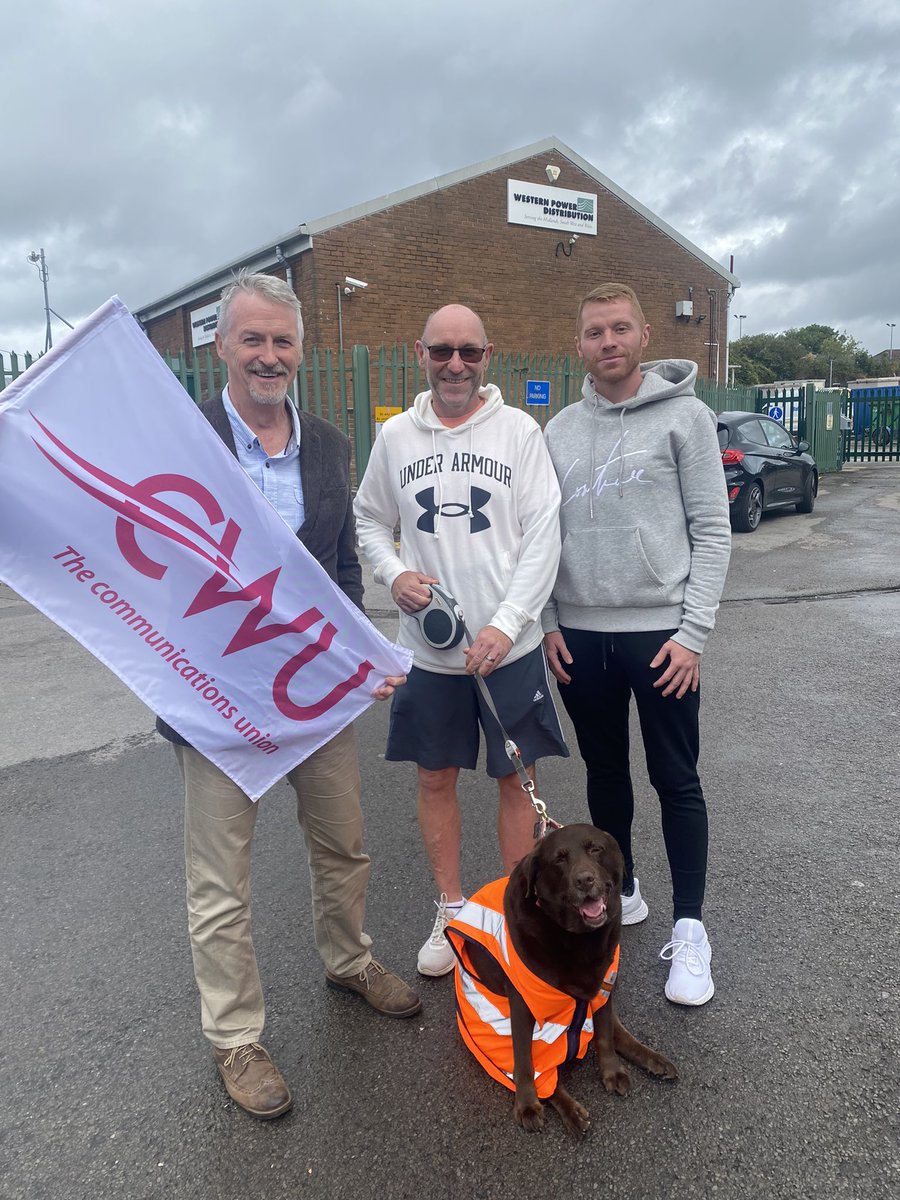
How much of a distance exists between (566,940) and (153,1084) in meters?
1.28

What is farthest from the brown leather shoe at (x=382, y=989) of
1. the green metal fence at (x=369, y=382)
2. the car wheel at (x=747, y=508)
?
the car wheel at (x=747, y=508)

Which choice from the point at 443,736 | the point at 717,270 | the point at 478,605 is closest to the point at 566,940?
the point at 443,736

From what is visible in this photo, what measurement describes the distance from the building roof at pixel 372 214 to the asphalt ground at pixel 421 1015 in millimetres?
13061

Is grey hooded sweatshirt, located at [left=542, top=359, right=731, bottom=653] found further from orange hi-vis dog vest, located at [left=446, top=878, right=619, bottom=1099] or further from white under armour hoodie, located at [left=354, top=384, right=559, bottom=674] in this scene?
orange hi-vis dog vest, located at [left=446, top=878, right=619, bottom=1099]

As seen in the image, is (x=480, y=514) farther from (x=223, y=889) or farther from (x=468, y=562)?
(x=223, y=889)

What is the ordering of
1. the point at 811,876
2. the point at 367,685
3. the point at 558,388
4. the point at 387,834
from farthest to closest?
the point at 558,388, the point at 387,834, the point at 811,876, the point at 367,685

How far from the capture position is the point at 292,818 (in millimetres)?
3996

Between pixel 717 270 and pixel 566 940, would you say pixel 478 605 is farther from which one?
pixel 717 270

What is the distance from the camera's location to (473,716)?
2.85 m

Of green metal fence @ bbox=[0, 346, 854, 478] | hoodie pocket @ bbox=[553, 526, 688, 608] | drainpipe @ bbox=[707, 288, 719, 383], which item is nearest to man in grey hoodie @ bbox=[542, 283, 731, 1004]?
hoodie pocket @ bbox=[553, 526, 688, 608]

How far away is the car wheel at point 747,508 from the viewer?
1220 centimetres

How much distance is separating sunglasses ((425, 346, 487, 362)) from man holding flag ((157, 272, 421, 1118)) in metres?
0.40

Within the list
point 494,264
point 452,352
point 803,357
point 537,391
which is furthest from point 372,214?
point 803,357

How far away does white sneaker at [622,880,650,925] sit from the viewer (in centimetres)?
303
